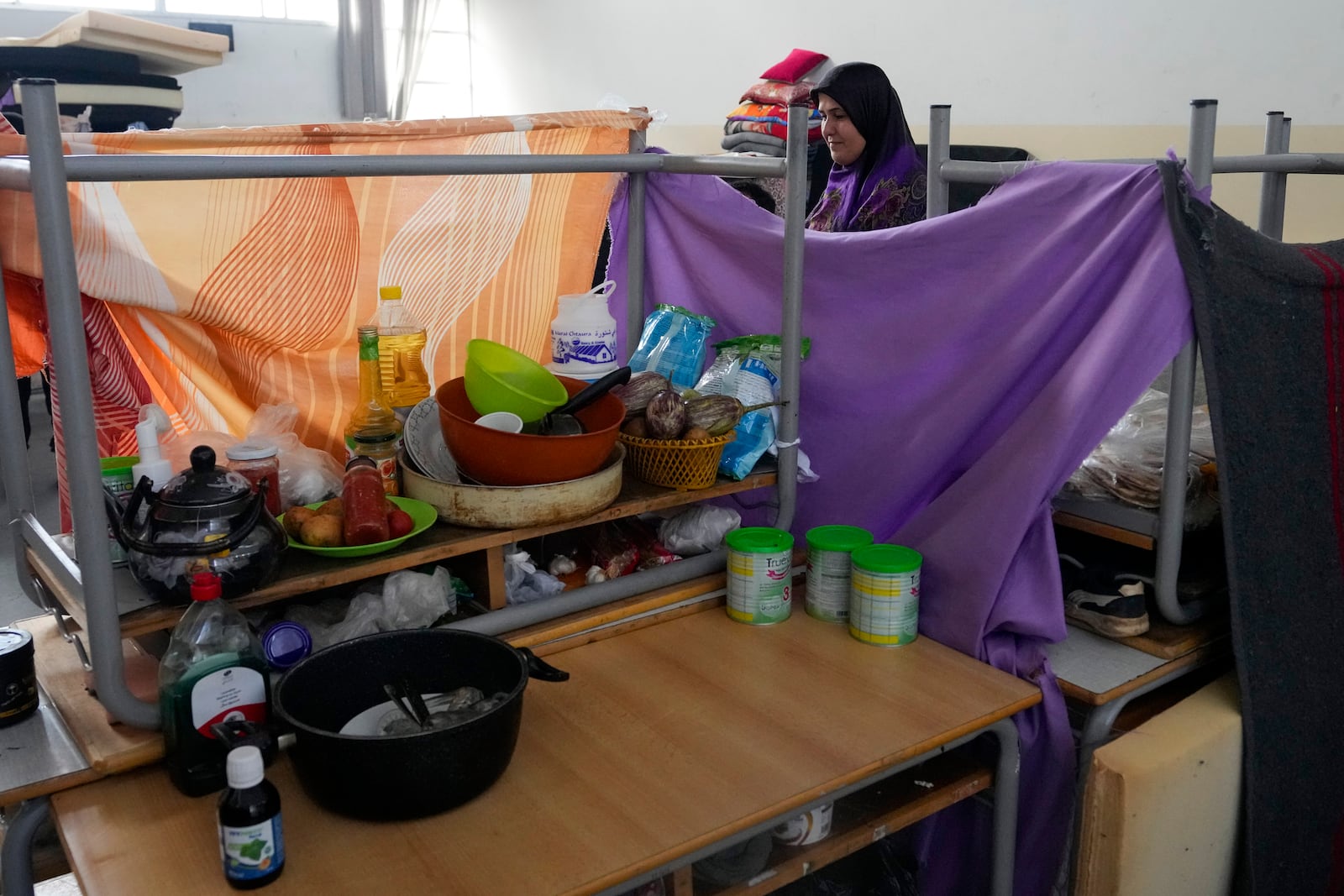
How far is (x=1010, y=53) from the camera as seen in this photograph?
11.9 feet

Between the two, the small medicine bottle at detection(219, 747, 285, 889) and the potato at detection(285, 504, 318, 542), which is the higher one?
the potato at detection(285, 504, 318, 542)

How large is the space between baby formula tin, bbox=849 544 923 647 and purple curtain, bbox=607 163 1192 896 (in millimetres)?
55

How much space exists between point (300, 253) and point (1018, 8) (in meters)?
2.93

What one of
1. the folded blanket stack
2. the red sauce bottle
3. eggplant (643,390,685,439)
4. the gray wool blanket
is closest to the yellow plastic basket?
eggplant (643,390,685,439)

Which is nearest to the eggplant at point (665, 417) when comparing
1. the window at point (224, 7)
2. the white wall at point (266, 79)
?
the white wall at point (266, 79)

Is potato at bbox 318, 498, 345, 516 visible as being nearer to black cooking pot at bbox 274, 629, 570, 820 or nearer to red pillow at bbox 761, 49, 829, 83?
black cooking pot at bbox 274, 629, 570, 820

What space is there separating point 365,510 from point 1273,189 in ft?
5.10

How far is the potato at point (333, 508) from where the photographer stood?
1148 mm

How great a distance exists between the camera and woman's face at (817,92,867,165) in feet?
8.24

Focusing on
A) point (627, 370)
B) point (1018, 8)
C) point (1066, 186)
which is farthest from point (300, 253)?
point (1018, 8)

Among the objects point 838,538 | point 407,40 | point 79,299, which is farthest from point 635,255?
point 407,40

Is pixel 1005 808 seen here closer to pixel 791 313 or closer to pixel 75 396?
pixel 791 313

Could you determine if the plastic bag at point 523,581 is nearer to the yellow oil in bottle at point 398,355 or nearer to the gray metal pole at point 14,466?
the yellow oil in bottle at point 398,355

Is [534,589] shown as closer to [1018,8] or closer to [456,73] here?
[1018,8]
